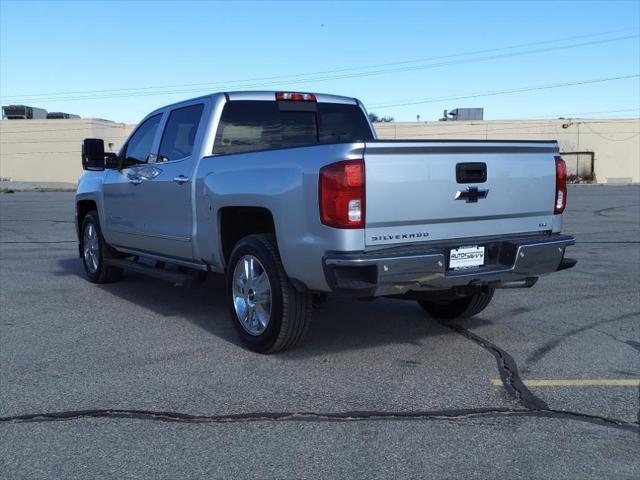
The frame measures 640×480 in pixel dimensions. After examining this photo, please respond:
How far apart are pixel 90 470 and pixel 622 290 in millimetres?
6573

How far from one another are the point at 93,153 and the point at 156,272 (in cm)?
183

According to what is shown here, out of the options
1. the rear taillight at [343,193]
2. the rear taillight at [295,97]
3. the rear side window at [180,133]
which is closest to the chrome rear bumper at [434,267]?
the rear taillight at [343,193]

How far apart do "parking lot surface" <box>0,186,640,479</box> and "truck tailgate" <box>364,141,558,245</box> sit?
1.07 meters

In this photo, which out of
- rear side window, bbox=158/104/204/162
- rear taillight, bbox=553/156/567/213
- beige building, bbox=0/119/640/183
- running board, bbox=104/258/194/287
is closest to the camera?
rear taillight, bbox=553/156/567/213

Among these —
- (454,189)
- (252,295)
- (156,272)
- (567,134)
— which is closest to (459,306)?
(454,189)

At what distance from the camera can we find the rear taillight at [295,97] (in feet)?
22.5

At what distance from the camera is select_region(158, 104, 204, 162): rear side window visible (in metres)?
6.59

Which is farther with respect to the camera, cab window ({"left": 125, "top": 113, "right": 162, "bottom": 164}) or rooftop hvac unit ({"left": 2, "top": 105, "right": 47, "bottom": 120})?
rooftop hvac unit ({"left": 2, "top": 105, "right": 47, "bottom": 120})

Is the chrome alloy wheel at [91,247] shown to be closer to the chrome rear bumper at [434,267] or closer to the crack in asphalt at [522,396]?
the chrome rear bumper at [434,267]

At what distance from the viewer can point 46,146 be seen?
206 ft

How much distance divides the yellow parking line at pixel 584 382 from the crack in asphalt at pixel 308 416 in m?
0.51

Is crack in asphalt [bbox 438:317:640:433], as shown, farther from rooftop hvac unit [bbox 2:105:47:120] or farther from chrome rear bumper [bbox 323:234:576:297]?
rooftop hvac unit [bbox 2:105:47:120]

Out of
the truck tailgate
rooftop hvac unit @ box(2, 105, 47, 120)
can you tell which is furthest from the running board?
rooftop hvac unit @ box(2, 105, 47, 120)

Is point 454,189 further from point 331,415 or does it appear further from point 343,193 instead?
point 331,415
